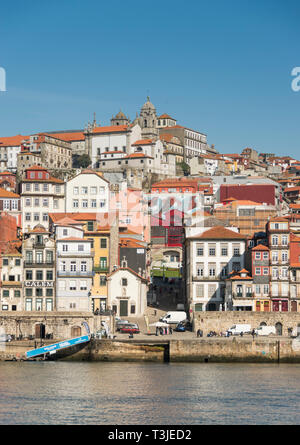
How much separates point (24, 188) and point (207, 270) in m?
30.1

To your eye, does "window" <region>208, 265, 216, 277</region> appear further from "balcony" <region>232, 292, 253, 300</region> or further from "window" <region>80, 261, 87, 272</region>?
"window" <region>80, 261, 87, 272</region>

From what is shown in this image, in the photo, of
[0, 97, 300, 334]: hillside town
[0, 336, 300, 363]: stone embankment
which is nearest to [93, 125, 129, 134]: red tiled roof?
[0, 97, 300, 334]: hillside town

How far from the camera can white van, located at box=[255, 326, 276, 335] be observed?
76438 millimetres

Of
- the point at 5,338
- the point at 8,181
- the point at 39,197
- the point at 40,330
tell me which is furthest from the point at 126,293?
the point at 8,181

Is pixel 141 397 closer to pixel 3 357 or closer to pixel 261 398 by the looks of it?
pixel 261 398

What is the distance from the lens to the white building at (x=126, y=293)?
85.9 m

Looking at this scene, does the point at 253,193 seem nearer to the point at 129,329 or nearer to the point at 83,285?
the point at 83,285

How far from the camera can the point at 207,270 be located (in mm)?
86250

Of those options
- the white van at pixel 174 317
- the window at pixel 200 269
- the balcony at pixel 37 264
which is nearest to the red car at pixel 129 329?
the white van at pixel 174 317

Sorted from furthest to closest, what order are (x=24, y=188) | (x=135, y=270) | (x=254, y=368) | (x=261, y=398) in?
(x=24, y=188) → (x=135, y=270) → (x=254, y=368) → (x=261, y=398)

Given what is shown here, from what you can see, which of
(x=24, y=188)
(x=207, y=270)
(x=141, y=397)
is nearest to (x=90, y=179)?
(x=24, y=188)

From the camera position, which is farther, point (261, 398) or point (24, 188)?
point (24, 188)
